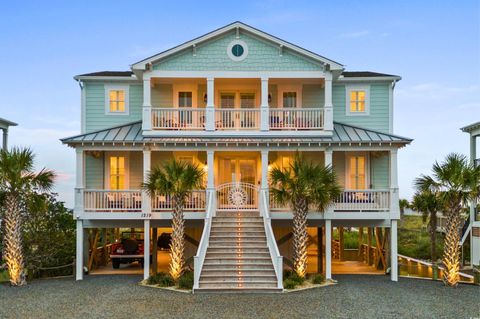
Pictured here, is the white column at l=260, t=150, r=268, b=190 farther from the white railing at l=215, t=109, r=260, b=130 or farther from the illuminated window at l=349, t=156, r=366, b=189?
the illuminated window at l=349, t=156, r=366, b=189

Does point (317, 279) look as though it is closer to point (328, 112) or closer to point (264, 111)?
point (328, 112)

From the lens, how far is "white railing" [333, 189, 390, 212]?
21172 mm

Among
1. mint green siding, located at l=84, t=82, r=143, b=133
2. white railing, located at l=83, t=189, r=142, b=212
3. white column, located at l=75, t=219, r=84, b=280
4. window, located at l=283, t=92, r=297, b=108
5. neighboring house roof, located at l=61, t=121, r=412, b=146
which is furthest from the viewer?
window, located at l=283, t=92, r=297, b=108

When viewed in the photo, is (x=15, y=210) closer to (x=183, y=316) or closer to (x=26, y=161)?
(x=26, y=161)

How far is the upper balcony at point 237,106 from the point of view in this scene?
21.9 metres

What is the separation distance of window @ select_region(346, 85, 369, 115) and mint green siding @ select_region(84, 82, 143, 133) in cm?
943

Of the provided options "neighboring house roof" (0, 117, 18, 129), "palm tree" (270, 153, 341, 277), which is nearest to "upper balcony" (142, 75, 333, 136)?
A: "palm tree" (270, 153, 341, 277)

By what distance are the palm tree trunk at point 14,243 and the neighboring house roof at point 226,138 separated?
320 centimetres

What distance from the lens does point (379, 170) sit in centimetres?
2384

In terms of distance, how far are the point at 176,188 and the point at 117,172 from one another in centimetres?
617

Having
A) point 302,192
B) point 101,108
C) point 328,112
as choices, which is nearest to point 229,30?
point 328,112

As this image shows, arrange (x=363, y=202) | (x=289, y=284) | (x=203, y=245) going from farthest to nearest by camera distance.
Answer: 1. (x=363, y=202)
2. (x=203, y=245)
3. (x=289, y=284)

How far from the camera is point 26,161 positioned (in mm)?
19250

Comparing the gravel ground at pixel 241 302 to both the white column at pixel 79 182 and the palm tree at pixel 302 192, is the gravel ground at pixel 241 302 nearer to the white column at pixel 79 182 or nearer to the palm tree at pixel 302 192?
the palm tree at pixel 302 192
